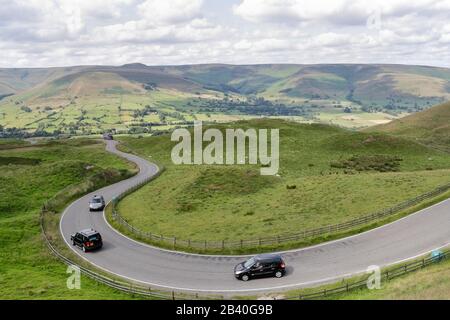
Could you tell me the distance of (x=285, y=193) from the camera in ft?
201

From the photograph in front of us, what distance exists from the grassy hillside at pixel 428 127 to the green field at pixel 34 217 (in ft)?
306

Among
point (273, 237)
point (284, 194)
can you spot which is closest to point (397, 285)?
point (273, 237)

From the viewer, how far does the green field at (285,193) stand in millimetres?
47562

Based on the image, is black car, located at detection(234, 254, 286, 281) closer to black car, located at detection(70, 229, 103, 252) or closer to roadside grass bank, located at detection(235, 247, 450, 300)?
roadside grass bank, located at detection(235, 247, 450, 300)

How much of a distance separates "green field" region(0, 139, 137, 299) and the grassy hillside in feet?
306

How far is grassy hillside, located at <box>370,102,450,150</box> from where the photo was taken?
396ft

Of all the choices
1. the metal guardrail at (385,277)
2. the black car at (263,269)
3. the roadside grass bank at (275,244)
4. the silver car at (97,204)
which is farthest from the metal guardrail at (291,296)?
the silver car at (97,204)

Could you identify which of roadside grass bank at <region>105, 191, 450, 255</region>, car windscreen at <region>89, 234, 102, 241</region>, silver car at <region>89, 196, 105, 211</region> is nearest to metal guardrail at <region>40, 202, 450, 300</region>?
car windscreen at <region>89, 234, 102, 241</region>

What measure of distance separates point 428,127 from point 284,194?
105 m

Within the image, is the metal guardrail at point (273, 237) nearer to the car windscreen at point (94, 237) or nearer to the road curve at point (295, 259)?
the road curve at point (295, 259)

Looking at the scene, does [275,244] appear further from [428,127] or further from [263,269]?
[428,127]
